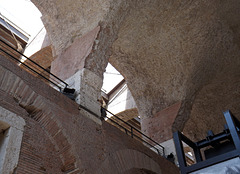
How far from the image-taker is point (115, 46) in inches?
302

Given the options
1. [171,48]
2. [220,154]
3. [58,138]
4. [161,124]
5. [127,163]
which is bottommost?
[220,154]

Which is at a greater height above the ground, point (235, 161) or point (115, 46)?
point (115, 46)

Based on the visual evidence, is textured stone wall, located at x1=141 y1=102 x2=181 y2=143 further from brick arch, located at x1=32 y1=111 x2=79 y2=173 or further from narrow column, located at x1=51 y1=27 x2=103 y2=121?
brick arch, located at x1=32 y1=111 x2=79 y2=173

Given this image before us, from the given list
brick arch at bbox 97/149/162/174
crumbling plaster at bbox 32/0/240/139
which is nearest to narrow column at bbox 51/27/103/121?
brick arch at bbox 97/149/162/174

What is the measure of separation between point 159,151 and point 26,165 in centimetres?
405

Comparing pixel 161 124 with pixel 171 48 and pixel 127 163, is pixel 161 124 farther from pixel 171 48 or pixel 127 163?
pixel 127 163

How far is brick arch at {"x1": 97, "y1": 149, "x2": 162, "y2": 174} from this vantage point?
4426 millimetres

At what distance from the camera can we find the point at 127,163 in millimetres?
4902

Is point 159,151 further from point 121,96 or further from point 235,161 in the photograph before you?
point 121,96

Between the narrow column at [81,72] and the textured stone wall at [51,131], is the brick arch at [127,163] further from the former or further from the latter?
the narrow column at [81,72]

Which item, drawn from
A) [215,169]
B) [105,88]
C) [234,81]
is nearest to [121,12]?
[215,169]

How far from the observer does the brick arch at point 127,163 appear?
4.43 meters

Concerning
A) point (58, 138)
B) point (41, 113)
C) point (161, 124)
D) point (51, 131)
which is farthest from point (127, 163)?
point (161, 124)

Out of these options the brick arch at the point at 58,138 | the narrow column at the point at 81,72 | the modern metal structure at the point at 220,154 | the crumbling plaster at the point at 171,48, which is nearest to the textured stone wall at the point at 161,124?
the crumbling plaster at the point at 171,48
